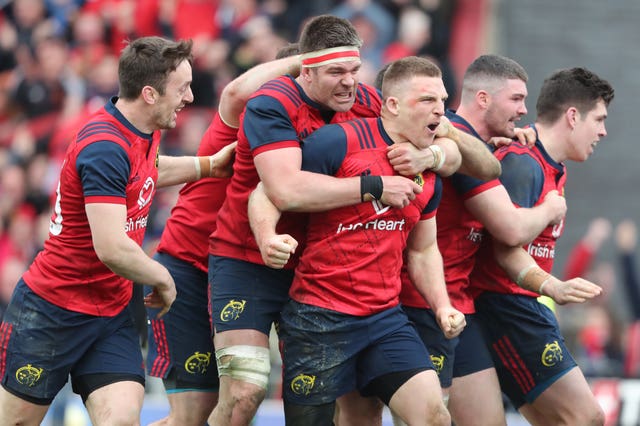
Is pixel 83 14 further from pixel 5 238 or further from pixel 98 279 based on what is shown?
pixel 98 279

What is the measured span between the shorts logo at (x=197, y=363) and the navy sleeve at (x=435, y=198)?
1719 mm

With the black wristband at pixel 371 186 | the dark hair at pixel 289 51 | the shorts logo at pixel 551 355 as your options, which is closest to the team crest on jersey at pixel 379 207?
the black wristband at pixel 371 186

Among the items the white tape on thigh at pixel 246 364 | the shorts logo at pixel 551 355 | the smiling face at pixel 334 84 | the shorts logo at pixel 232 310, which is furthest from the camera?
the shorts logo at pixel 551 355

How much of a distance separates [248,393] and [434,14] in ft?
29.1

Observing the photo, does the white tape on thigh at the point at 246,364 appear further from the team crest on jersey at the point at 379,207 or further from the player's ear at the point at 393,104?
the player's ear at the point at 393,104

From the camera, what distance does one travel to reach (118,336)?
6457 mm

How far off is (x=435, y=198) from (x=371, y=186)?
54 centimetres

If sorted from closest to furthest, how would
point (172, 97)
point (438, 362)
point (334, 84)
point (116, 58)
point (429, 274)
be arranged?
1. point (334, 84)
2. point (172, 97)
3. point (429, 274)
4. point (438, 362)
5. point (116, 58)

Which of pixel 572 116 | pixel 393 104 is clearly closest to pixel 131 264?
pixel 393 104

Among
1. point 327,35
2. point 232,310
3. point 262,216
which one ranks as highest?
point 327,35

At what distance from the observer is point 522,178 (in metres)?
6.79

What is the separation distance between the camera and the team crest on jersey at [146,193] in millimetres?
6375

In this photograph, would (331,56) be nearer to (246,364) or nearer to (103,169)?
(103,169)

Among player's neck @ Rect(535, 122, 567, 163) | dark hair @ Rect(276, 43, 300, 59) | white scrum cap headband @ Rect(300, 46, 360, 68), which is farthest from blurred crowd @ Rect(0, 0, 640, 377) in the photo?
white scrum cap headband @ Rect(300, 46, 360, 68)
